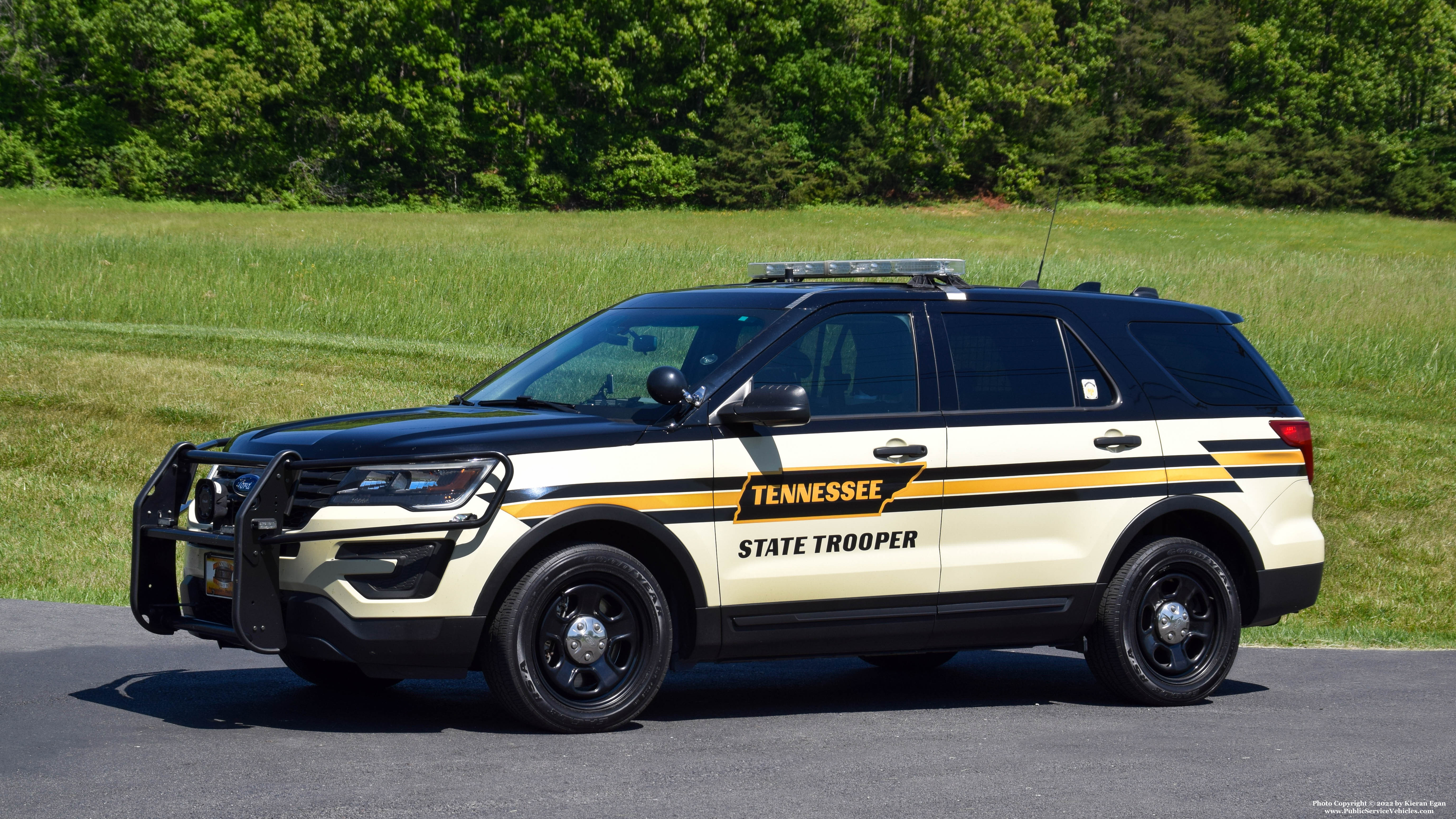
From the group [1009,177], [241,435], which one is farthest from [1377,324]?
[1009,177]

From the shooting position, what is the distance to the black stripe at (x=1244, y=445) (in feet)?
25.0

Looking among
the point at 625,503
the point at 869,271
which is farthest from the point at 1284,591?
the point at 625,503

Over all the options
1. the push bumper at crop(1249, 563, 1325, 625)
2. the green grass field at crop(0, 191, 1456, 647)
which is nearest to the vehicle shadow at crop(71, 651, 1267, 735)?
the push bumper at crop(1249, 563, 1325, 625)

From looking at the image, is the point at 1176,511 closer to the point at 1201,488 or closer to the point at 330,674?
the point at 1201,488

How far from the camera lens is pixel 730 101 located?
75.8 meters

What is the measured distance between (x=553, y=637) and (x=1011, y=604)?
7.22 feet

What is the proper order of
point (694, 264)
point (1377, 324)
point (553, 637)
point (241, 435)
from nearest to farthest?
point (553, 637) < point (241, 435) < point (1377, 324) < point (694, 264)

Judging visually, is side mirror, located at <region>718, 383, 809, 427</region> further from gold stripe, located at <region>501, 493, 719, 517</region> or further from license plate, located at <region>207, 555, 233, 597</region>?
license plate, located at <region>207, 555, 233, 597</region>

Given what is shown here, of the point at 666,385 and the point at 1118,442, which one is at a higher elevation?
the point at 666,385

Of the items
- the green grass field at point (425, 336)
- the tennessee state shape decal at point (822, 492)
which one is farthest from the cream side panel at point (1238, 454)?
the green grass field at point (425, 336)

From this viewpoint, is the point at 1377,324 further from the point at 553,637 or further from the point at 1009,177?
the point at 1009,177

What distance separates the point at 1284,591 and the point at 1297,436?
0.79 metres

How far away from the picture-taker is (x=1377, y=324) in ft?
83.9

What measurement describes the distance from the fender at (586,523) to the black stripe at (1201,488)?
252cm
